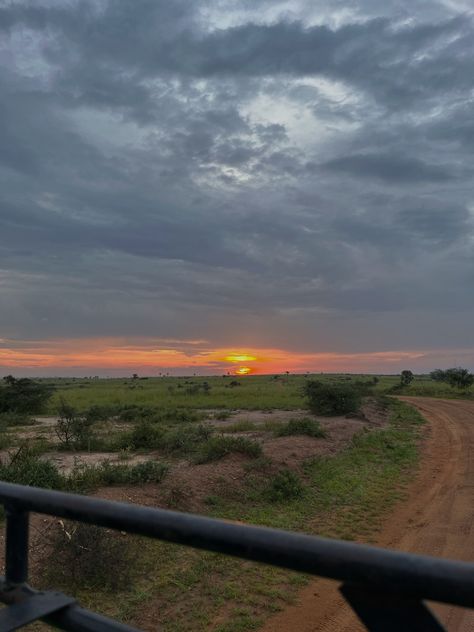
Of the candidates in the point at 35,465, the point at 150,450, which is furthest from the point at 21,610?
the point at 150,450

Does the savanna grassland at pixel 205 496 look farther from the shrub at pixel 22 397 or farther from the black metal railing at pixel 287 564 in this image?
the shrub at pixel 22 397

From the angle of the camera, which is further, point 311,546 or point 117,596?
point 117,596

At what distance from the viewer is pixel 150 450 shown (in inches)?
624

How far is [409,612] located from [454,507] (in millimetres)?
9493

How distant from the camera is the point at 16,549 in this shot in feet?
6.63

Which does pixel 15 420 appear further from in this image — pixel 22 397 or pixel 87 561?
pixel 87 561

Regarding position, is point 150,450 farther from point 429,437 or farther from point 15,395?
point 15,395

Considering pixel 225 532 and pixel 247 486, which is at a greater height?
pixel 225 532

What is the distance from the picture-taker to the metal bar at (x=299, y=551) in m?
1.21

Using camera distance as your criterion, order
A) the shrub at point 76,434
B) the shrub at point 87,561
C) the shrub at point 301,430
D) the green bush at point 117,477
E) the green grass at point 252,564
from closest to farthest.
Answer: the green grass at point 252,564 → the shrub at point 87,561 → the green bush at point 117,477 → the shrub at point 76,434 → the shrub at point 301,430

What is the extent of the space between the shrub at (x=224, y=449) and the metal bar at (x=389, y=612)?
37.9 feet

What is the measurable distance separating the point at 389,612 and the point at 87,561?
6.13 meters

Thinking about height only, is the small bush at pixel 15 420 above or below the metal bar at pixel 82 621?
below

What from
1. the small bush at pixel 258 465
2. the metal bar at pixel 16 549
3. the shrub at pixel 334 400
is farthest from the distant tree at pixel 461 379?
the metal bar at pixel 16 549
